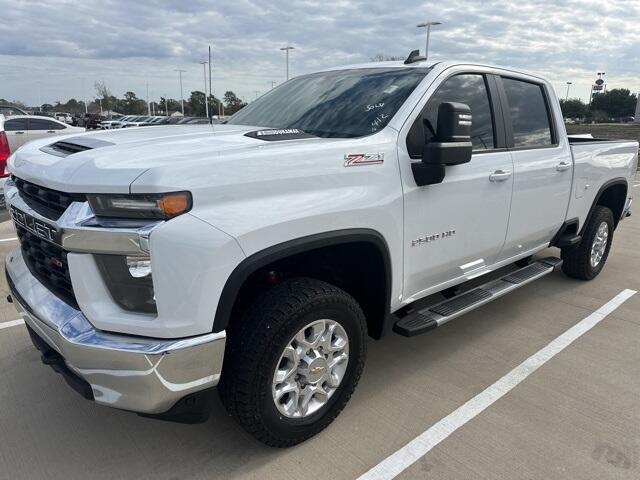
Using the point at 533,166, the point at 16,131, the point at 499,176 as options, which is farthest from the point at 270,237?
the point at 16,131

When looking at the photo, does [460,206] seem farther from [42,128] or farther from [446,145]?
[42,128]

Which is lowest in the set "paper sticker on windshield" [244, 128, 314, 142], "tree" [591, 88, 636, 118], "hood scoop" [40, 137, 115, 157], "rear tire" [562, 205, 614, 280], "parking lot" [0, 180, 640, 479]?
"parking lot" [0, 180, 640, 479]

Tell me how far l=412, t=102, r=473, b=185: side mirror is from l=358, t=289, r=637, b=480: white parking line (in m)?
1.36

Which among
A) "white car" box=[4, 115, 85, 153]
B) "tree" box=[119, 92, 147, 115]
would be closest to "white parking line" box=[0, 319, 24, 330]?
"white car" box=[4, 115, 85, 153]

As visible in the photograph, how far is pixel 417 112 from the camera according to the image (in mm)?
2934

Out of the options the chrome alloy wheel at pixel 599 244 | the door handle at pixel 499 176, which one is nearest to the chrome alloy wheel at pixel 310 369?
the door handle at pixel 499 176

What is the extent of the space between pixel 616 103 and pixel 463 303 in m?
102

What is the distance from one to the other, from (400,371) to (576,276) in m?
A: 2.88

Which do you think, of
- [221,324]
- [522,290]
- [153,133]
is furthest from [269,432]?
[522,290]

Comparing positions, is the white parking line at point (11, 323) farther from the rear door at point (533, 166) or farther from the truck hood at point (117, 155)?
the rear door at point (533, 166)

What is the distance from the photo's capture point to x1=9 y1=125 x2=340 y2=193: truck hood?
199 cm

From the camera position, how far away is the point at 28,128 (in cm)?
1430

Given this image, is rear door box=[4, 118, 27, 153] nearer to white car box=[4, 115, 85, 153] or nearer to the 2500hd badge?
white car box=[4, 115, 85, 153]

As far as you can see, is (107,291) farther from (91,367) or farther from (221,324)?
(221,324)
